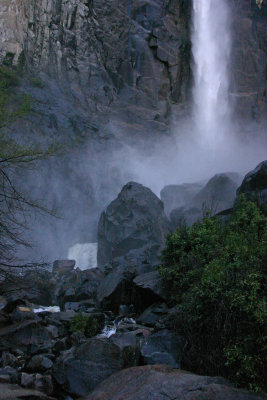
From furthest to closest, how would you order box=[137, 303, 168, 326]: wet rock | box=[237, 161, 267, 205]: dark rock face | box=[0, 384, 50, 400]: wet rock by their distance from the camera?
box=[237, 161, 267, 205]: dark rock face
box=[137, 303, 168, 326]: wet rock
box=[0, 384, 50, 400]: wet rock

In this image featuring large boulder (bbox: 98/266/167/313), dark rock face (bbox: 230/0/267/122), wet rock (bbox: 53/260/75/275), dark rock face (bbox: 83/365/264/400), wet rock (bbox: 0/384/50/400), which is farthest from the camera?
dark rock face (bbox: 230/0/267/122)

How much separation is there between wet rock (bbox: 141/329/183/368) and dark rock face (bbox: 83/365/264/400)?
0.51 metres

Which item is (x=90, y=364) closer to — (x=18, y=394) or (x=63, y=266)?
(x=18, y=394)

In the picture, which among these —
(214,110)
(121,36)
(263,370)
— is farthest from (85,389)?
(214,110)

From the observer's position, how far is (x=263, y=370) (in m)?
4.96

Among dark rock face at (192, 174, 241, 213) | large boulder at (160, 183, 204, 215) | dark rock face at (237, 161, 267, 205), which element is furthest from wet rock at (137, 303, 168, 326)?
large boulder at (160, 183, 204, 215)

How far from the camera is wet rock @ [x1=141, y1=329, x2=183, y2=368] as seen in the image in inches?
247

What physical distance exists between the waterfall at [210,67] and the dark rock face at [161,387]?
1892 inches

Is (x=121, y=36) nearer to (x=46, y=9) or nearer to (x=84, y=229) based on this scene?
(x=46, y=9)

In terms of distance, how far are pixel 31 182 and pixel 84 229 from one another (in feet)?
22.0

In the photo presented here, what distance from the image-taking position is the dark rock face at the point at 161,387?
4.45m

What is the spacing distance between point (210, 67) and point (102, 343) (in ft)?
170

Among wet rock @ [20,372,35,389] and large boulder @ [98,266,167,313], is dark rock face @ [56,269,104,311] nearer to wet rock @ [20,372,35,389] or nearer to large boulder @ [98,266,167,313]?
large boulder @ [98,266,167,313]

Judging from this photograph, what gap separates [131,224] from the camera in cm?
2264
